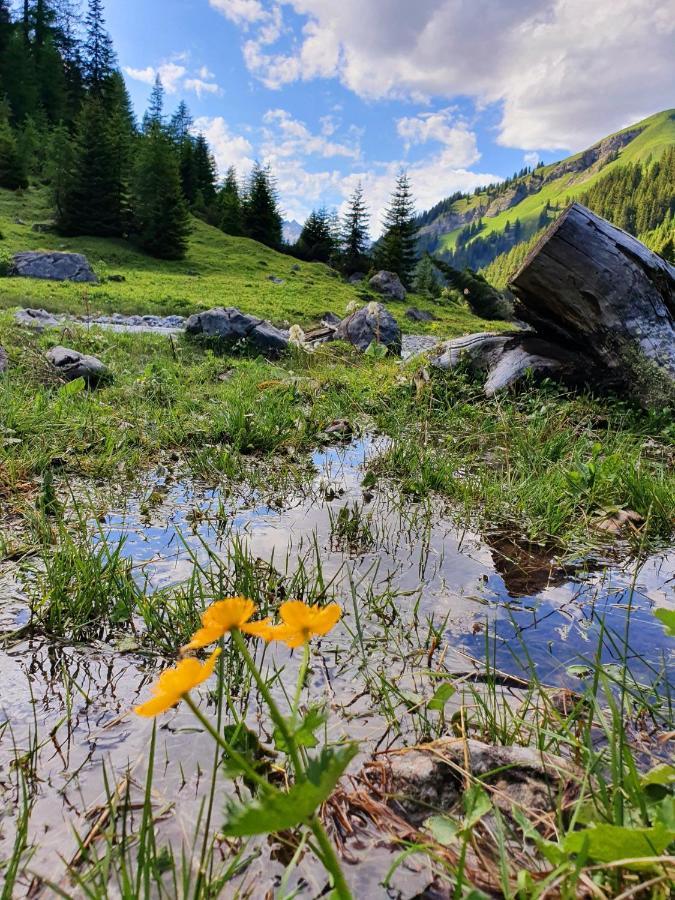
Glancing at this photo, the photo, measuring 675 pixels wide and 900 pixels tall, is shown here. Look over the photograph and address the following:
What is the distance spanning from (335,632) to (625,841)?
48.9 inches

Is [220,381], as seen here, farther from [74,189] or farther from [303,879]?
[74,189]

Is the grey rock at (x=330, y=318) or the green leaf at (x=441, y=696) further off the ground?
the grey rock at (x=330, y=318)

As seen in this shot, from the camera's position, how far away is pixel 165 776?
120 centimetres

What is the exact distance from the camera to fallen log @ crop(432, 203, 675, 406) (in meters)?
5.82

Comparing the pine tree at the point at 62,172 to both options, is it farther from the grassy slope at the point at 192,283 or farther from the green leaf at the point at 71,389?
the green leaf at the point at 71,389

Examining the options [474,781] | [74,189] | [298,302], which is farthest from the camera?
[74,189]

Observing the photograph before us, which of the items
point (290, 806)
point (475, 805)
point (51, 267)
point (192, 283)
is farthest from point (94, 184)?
point (290, 806)

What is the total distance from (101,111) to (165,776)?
44.3m

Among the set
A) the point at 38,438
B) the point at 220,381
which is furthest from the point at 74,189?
the point at 38,438

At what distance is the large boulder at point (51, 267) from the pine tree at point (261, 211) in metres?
29.6

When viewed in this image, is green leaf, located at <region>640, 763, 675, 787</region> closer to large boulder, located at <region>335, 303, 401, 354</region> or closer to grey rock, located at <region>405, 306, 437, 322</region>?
large boulder, located at <region>335, 303, 401, 354</region>

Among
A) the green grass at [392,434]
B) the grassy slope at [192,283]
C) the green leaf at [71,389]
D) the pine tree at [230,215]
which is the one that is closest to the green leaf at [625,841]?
the green grass at [392,434]

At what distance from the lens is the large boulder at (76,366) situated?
590cm

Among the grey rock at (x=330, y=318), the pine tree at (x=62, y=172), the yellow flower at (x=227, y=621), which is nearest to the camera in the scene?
the yellow flower at (x=227, y=621)
